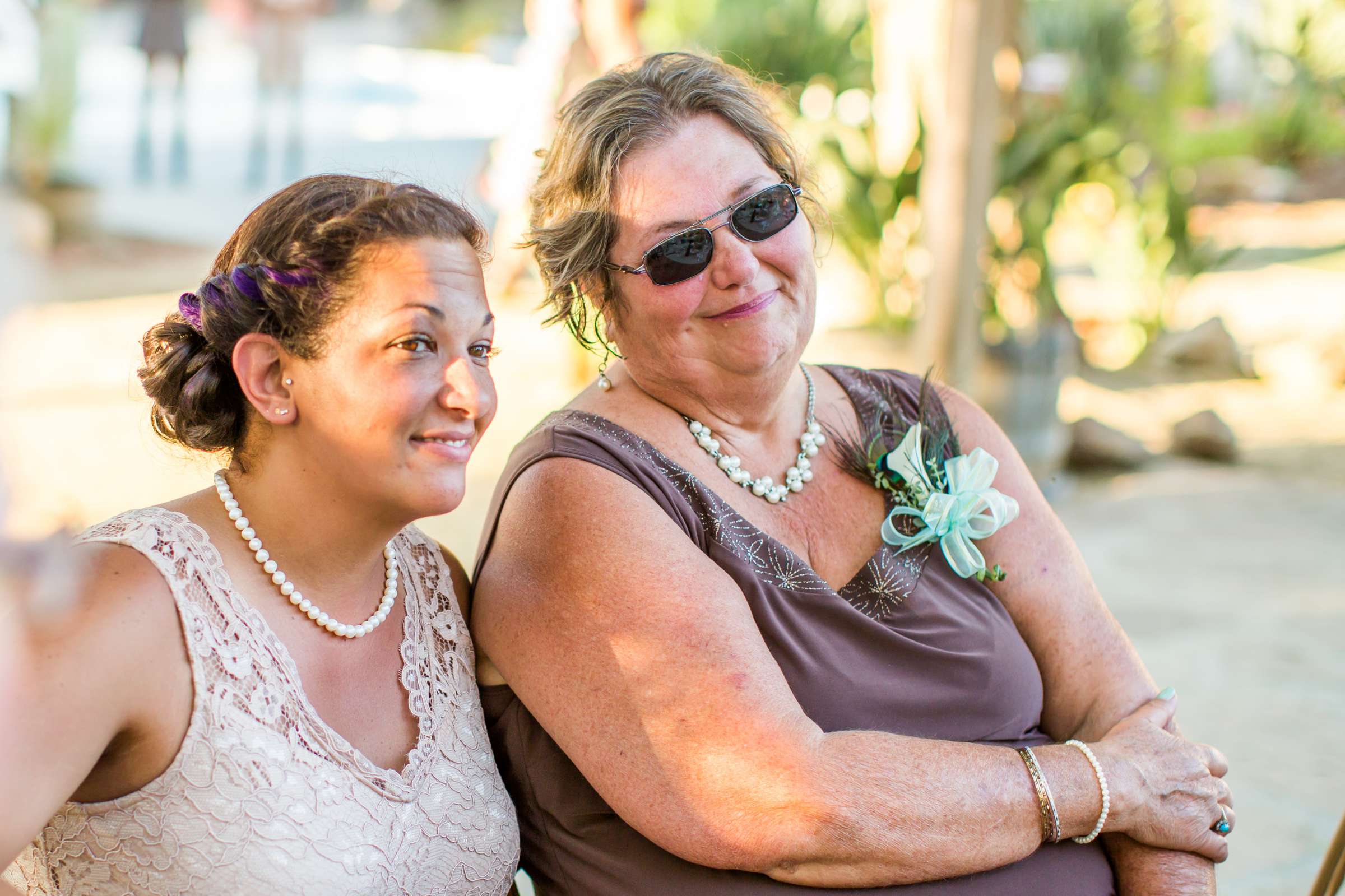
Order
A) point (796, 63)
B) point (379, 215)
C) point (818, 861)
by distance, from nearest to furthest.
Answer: point (379, 215) → point (818, 861) → point (796, 63)

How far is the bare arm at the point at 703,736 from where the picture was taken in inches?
67.5

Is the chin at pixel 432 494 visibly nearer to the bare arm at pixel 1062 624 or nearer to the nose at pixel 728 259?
the nose at pixel 728 259

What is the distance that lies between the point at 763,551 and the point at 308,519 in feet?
2.47

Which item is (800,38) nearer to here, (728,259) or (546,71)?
(546,71)

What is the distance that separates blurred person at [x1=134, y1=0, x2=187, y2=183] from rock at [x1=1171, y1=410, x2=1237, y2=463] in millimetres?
8695

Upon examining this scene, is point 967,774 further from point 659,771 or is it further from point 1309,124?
point 1309,124

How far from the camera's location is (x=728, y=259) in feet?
6.79

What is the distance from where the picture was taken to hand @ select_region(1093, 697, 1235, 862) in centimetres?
196

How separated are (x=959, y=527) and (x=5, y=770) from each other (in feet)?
5.05

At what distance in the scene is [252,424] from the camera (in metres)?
1.68

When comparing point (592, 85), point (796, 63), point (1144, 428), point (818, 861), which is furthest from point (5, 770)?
point (796, 63)

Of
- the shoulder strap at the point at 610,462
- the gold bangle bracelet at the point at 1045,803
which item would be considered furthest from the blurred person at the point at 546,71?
the gold bangle bracelet at the point at 1045,803

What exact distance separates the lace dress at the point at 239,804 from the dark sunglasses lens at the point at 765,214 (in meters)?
1.02

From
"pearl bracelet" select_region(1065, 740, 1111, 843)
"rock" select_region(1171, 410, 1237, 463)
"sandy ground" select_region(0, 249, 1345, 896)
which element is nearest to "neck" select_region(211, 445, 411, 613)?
"sandy ground" select_region(0, 249, 1345, 896)
